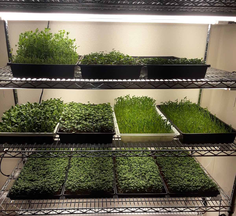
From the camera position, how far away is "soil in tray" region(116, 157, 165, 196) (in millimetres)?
1522

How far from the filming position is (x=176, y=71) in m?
1.42

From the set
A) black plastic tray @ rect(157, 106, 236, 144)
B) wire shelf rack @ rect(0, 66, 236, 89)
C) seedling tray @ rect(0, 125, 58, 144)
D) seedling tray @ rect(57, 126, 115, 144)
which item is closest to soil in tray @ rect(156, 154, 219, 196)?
black plastic tray @ rect(157, 106, 236, 144)

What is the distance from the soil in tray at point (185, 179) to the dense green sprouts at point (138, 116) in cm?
34

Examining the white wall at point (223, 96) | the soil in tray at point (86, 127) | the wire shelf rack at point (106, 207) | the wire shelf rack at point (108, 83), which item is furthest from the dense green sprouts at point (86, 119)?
the white wall at point (223, 96)

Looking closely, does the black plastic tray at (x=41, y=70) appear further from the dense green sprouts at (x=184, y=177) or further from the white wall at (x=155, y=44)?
the dense green sprouts at (x=184, y=177)

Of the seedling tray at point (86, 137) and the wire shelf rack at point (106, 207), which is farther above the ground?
the seedling tray at point (86, 137)

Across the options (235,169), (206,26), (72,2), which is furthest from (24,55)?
(235,169)

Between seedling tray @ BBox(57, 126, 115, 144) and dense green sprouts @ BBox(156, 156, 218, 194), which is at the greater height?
seedling tray @ BBox(57, 126, 115, 144)

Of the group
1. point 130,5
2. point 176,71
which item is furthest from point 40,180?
point 130,5

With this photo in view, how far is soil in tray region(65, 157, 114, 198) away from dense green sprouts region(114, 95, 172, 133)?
349 mm

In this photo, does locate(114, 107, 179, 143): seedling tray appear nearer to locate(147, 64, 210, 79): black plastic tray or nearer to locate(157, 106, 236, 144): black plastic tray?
locate(157, 106, 236, 144): black plastic tray

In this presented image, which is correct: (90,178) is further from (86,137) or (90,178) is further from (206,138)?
(206,138)

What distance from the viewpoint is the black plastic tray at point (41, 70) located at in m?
1.33

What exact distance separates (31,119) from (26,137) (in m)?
0.12
